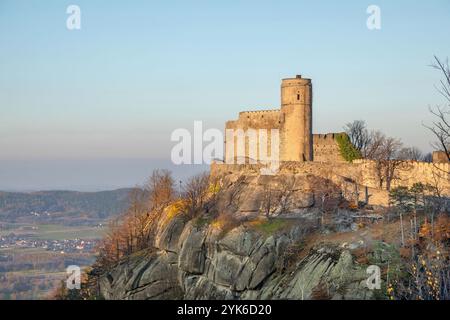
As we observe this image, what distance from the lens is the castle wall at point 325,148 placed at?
59719 mm

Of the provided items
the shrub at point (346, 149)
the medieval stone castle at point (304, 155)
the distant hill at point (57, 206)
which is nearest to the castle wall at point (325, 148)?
the medieval stone castle at point (304, 155)

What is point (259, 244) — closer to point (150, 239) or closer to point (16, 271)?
point (150, 239)

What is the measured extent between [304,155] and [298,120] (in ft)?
9.68

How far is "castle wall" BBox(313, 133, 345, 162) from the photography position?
5972 cm

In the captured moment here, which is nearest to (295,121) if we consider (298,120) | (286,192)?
(298,120)

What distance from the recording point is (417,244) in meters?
35.9

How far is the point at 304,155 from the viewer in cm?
5725

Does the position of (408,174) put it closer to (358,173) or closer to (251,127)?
(358,173)

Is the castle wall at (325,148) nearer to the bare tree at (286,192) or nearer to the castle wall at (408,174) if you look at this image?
the castle wall at (408,174)

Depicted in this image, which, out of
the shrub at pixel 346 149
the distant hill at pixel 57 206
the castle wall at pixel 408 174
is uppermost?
the shrub at pixel 346 149

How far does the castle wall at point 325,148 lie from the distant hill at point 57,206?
9060 cm

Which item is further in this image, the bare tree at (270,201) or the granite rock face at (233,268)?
the bare tree at (270,201)

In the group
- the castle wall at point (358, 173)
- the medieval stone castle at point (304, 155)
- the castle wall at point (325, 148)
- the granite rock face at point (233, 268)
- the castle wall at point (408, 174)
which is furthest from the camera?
the castle wall at point (325, 148)
